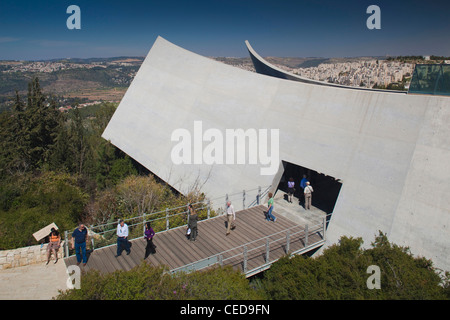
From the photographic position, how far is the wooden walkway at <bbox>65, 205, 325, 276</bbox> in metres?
7.72

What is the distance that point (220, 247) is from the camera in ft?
28.1

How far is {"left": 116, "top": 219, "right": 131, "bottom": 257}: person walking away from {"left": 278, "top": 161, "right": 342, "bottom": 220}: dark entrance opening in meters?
6.38

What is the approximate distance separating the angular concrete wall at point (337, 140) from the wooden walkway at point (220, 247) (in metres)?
1.46

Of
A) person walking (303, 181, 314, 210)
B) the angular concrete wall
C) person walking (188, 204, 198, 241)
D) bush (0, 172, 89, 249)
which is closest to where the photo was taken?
the angular concrete wall

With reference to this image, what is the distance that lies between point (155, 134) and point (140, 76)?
502 centimetres

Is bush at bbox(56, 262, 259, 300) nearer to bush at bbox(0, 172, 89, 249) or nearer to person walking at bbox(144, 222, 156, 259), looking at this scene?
person walking at bbox(144, 222, 156, 259)

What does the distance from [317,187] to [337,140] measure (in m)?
3.81

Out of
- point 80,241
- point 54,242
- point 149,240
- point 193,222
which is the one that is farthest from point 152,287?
Answer: point 54,242

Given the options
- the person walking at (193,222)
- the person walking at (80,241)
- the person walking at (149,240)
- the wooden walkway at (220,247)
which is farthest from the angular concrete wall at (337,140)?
the person walking at (80,241)

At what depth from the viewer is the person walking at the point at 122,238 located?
310 inches

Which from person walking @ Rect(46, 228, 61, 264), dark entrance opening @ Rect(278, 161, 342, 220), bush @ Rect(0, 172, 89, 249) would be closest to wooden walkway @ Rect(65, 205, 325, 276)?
person walking @ Rect(46, 228, 61, 264)

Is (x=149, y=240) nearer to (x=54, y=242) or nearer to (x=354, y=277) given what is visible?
(x=54, y=242)

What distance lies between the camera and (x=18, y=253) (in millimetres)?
8789
